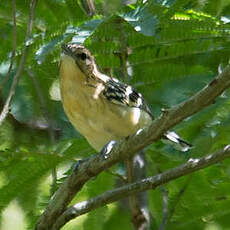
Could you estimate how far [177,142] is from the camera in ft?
16.3

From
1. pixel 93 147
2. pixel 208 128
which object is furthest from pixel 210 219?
pixel 93 147

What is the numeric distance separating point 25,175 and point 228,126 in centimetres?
147

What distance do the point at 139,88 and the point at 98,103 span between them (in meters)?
0.36

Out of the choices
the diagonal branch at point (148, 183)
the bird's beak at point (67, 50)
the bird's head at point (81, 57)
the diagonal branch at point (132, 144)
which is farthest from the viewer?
the bird's head at point (81, 57)

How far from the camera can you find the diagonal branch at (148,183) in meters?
3.86

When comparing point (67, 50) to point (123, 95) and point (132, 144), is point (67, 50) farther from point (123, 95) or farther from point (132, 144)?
point (132, 144)

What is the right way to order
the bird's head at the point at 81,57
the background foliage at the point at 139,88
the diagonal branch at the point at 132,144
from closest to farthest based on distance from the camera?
the diagonal branch at the point at 132,144 < the background foliage at the point at 139,88 < the bird's head at the point at 81,57

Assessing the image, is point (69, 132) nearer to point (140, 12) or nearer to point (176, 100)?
point (176, 100)

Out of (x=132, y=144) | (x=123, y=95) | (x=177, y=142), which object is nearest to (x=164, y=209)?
(x=177, y=142)

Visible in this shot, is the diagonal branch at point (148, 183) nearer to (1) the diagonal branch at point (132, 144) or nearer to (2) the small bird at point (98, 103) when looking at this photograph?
(1) the diagonal branch at point (132, 144)

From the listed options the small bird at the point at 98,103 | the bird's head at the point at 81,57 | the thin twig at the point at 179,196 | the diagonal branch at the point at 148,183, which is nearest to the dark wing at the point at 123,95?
the small bird at the point at 98,103

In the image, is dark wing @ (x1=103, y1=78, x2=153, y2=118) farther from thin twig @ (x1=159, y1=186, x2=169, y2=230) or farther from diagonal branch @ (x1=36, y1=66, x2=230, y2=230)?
diagonal branch @ (x1=36, y1=66, x2=230, y2=230)

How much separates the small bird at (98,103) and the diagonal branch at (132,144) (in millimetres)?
775

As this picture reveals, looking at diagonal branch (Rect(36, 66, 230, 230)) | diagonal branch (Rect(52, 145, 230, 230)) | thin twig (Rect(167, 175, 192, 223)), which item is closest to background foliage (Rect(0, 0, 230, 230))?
thin twig (Rect(167, 175, 192, 223))
